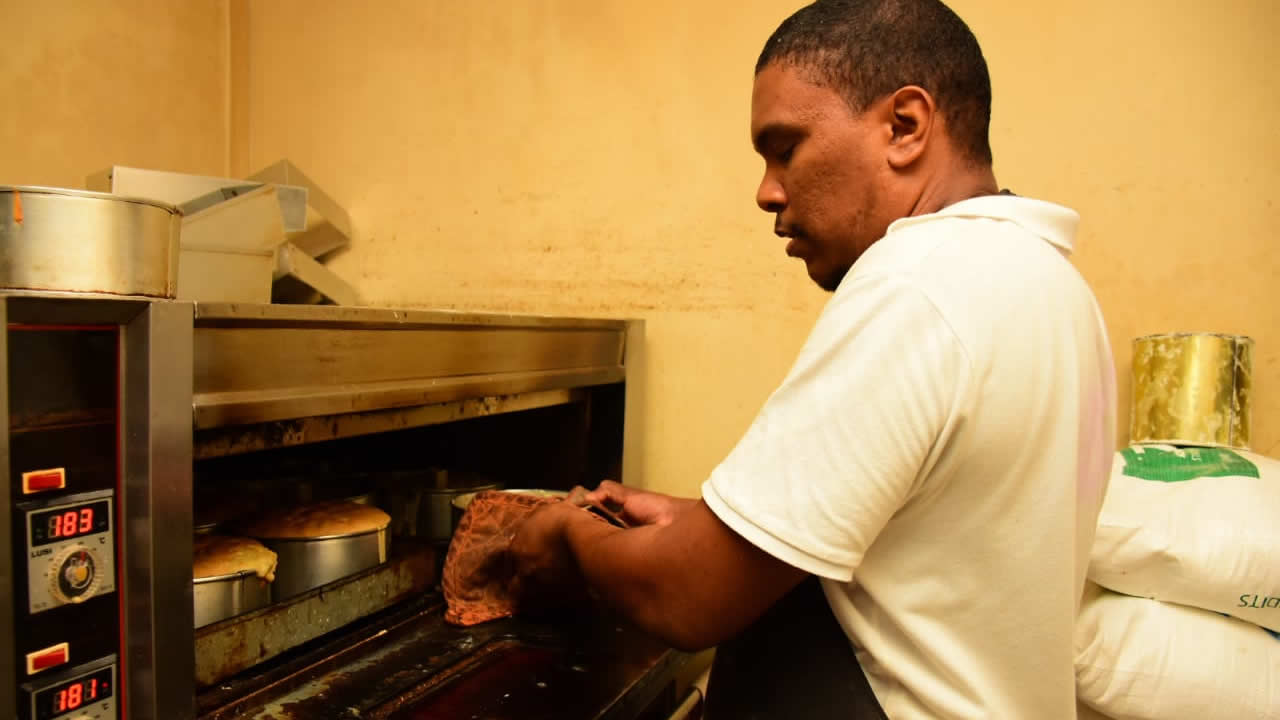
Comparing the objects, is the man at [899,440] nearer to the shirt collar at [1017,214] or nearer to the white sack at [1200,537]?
the shirt collar at [1017,214]

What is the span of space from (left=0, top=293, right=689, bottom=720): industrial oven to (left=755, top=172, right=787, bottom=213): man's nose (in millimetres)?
525

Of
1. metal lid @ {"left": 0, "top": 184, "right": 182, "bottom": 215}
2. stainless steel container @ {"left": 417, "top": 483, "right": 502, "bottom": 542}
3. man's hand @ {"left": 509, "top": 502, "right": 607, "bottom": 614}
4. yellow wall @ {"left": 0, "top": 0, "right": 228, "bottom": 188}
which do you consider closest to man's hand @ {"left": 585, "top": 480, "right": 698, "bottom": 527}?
man's hand @ {"left": 509, "top": 502, "right": 607, "bottom": 614}

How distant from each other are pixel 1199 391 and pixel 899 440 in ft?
3.25

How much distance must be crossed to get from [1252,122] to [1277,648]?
89 cm

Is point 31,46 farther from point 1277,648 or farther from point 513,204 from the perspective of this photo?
point 1277,648

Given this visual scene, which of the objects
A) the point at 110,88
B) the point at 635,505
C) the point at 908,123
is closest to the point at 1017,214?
the point at 908,123

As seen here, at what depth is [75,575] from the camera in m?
0.70

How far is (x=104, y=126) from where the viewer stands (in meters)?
2.01

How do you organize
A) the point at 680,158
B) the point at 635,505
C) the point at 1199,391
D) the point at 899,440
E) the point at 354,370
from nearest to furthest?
the point at 899,440 < the point at 354,370 < the point at 635,505 < the point at 1199,391 < the point at 680,158

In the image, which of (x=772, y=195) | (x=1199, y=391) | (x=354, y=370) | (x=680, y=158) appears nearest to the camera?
(x=772, y=195)

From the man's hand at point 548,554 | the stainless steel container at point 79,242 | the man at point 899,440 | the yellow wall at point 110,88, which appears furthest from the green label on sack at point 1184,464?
the yellow wall at point 110,88

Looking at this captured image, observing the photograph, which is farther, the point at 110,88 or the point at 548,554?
the point at 110,88

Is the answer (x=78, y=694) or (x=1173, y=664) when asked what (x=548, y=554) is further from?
→ (x=1173, y=664)

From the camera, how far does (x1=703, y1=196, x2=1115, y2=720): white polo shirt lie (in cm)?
62
